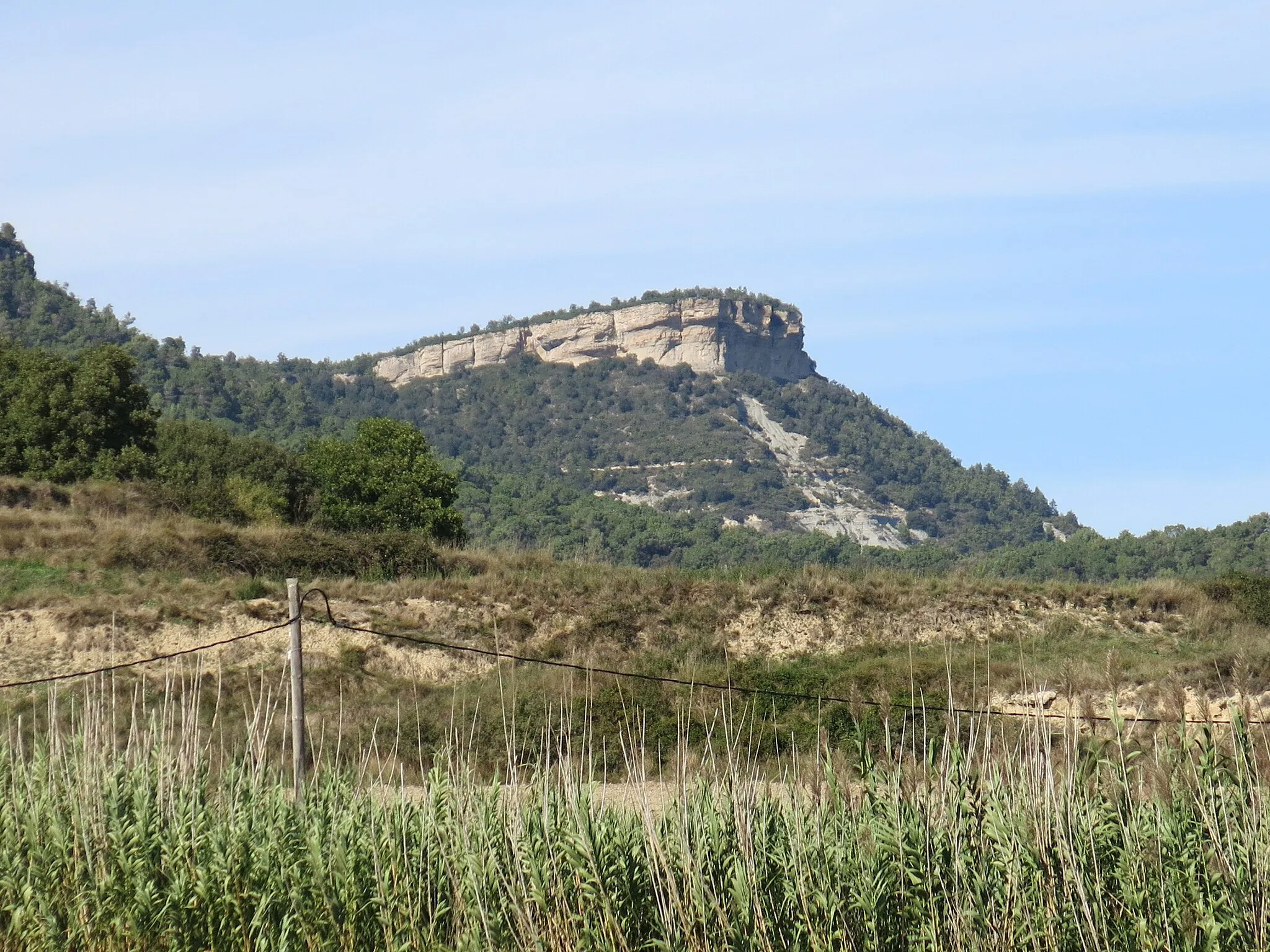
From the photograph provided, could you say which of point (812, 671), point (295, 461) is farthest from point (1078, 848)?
point (295, 461)

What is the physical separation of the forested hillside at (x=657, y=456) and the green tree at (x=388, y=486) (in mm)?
29849

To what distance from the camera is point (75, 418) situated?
136ft

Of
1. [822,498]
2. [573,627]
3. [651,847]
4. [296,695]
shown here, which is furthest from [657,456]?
[651,847]

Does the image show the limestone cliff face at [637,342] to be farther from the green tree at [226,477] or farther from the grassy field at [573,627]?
the grassy field at [573,627]

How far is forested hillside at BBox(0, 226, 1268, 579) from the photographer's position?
83.8m

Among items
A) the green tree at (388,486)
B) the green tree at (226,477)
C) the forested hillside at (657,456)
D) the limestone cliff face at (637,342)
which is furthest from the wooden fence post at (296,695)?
the limestone cliff face at (637,342)

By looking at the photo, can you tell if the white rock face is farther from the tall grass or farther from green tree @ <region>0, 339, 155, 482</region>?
the tall grass

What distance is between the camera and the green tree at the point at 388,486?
4450 cm

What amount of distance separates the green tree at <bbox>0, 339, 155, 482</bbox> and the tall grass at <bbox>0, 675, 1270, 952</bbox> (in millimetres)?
32880

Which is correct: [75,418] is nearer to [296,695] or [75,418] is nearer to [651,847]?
[296,695]

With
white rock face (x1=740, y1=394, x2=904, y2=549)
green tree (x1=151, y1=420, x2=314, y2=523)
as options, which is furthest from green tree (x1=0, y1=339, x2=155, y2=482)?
white rock face (x1=740, y1=394, x2=904, y2=549)

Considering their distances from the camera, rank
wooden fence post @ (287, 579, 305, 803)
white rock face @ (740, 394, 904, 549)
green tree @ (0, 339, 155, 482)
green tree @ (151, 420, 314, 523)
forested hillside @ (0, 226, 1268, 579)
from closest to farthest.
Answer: wooden fence post @ (287, 579, 305, 803) → green tree @ (151, 420, 314, 523) → green tree @ (0, 339, 155, 482) → forested hillside @ (0, 226, 1268, 579) → white rock face @ (740, 394, 904, 549)

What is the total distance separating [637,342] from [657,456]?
31.7 m

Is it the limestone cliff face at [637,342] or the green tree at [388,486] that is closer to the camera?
the green tree at [388,486]
